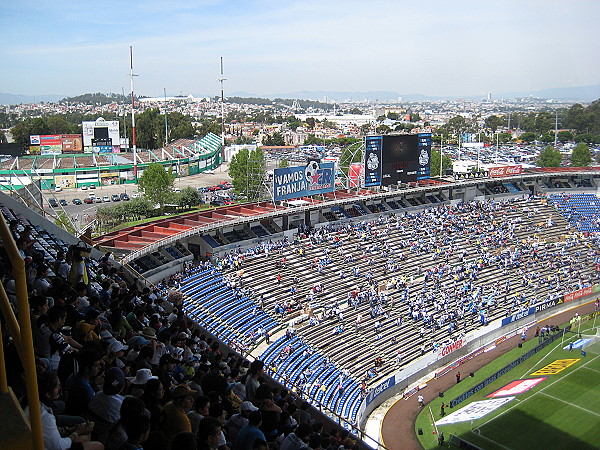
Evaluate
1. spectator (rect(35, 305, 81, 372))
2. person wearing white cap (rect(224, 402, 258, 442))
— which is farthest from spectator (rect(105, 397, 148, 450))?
person wearing white cap (rect(224, 402, 258, 442))

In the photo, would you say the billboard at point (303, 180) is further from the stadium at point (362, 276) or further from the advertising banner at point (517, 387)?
the advertising banner at point (517, 387)

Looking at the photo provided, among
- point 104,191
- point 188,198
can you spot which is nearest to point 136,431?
point 188,198

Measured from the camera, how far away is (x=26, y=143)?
290 ft

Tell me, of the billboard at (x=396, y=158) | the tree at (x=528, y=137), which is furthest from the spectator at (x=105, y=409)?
the tree at (x=528, y=137)

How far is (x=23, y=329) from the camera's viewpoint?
2953 millimetres

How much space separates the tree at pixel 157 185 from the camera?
4794 centimetres

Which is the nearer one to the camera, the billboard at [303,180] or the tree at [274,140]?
the billboard at [303,180]

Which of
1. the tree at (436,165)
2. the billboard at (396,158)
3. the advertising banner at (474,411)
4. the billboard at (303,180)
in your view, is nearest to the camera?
the advertising banner at (474,411)

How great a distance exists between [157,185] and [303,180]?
18.7m

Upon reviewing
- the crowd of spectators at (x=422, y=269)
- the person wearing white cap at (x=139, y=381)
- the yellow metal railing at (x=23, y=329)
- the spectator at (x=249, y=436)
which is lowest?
the crowd of spectators at (x=422, y=269)

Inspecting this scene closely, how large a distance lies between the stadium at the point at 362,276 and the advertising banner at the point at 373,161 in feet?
0.31

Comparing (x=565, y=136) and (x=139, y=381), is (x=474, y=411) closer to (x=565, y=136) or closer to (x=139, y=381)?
(x=139, y=381)

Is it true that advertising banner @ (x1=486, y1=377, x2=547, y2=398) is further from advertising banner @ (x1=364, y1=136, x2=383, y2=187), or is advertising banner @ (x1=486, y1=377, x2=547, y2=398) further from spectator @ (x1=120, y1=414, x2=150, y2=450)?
spectator @ (x1=120, y1=414, x2=150, y2=450)

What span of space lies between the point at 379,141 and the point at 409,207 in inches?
246
